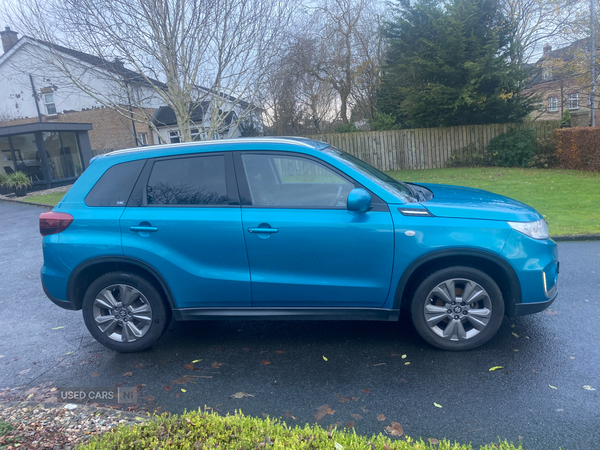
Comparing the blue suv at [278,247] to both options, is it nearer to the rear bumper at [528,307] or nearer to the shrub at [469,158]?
the rear bumper at [528,307]

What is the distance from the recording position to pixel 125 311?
4.26 metres

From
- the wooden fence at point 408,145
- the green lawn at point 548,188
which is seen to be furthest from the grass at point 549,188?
the wooden fence at point 408,145

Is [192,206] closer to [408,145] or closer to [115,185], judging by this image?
[115,185]

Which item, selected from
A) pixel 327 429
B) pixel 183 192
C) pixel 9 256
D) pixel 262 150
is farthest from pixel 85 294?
pixel 9 256

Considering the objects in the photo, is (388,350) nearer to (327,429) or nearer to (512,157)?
(327,429)

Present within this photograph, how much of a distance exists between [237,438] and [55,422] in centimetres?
132

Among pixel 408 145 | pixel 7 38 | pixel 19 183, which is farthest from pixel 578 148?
pixel 7 38

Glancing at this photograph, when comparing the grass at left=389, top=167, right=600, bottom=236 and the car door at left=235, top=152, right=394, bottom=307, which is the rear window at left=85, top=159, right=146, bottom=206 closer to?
the car door at left=235, top=152, right=394, bottom=307

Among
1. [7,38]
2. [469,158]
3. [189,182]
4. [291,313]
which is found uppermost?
[7,38]

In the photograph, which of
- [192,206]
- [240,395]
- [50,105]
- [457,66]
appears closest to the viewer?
[240,395]

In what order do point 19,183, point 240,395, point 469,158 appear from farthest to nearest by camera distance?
point 19,183
point 469,158
point 240,395

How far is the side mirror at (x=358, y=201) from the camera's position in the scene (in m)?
3.72

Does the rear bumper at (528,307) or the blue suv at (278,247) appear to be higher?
the blue suv at (278,247)

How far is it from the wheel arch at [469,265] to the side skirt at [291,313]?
17 cm
